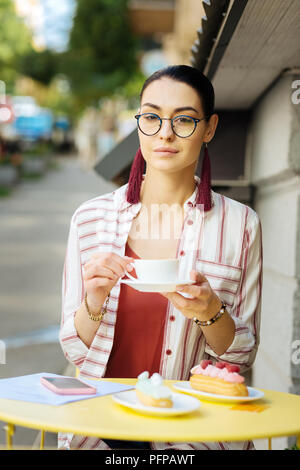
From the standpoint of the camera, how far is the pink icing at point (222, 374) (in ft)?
7.38

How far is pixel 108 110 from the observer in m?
32.2

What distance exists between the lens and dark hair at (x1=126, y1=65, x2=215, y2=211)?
269 cm

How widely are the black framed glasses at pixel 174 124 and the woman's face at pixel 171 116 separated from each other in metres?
0.01

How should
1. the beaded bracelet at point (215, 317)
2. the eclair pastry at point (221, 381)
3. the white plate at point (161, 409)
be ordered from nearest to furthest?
the white plate at point (161, 409), the eclair pastry at point (221, 381), the beaded bracelet at point (215, 317)

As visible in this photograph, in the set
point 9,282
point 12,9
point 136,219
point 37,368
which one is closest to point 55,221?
point 9,282

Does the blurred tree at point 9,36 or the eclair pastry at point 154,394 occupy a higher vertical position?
the blurred tree at point 9,36

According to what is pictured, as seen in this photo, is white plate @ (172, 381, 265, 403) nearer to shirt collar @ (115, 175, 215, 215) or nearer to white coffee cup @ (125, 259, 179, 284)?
white coffee cup @ (125, 259, 179, 284)

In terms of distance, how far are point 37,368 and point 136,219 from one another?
4.66m

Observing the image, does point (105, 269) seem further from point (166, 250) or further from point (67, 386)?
point (166, 250)

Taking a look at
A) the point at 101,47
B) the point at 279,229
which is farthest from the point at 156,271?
the point at 101,47

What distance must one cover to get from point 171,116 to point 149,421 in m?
1.15

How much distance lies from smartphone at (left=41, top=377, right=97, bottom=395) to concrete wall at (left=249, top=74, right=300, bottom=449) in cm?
160

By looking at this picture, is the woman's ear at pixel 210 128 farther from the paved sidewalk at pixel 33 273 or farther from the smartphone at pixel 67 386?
the paved sidewalk at pixel 33 273

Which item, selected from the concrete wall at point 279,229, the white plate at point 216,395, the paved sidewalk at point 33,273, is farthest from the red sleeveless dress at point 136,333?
the paved sidewalk at point 33,273
